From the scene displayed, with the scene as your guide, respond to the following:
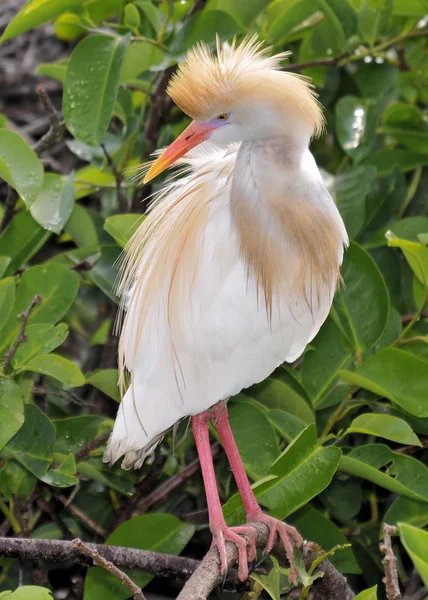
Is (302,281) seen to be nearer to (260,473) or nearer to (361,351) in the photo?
(361,351)

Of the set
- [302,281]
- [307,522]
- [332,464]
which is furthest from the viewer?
[307,522]

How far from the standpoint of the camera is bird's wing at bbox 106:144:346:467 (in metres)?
1.76

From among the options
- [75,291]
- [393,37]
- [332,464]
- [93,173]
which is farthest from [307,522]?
[393,37]

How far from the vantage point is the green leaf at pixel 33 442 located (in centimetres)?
183

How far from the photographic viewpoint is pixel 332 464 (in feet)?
5.42

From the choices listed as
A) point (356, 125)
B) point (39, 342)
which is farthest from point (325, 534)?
point (356, 125)

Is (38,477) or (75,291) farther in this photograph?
(75,291)

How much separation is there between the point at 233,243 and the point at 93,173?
856 mm

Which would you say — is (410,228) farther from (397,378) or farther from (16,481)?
(16,481)

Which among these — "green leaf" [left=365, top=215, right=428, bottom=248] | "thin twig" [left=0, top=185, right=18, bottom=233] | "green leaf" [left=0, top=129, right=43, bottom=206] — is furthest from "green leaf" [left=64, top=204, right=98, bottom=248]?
"green leaf" [left=365, top=215, right=428, bottom=248]

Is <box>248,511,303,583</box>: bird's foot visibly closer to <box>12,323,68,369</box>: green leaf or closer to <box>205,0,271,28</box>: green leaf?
<box>12,323,68,369</box>: green leaf

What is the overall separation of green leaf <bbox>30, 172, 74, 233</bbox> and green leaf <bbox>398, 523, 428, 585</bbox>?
1.11 meters

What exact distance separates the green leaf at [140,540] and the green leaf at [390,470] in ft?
1.22

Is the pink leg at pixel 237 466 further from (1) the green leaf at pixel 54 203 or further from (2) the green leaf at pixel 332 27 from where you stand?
(2) the green leaf at pixel 332 27
